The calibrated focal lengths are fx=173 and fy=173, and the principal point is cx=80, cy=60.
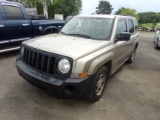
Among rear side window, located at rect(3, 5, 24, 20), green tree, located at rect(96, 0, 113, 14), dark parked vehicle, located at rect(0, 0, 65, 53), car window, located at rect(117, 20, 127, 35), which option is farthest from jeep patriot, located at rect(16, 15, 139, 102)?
green tree, located at rect(96, 0, 113, 14)

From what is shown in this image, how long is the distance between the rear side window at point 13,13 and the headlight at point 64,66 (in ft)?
12.2

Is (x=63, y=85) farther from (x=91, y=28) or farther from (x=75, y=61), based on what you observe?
(x=91, y=28)

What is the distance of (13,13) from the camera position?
230 inches

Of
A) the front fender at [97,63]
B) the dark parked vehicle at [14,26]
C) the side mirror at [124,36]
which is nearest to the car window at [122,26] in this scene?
the side mirror at [124,36]

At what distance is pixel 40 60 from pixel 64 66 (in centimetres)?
51

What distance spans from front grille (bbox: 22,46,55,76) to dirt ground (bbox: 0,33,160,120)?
0.74 m

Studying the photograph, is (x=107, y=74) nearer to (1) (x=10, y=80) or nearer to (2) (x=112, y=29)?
(2) (x=112, y=29)

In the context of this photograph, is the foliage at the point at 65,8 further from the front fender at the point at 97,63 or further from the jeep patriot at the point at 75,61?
the front fender at the point at 97,63

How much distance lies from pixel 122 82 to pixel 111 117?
5.61ft

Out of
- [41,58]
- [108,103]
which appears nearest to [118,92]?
[108,103]

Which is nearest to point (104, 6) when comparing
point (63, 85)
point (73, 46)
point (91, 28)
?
point (91, 28)

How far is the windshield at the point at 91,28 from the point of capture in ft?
12.7

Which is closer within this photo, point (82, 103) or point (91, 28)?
point (82, 103)

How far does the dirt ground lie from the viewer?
10.1 ft
